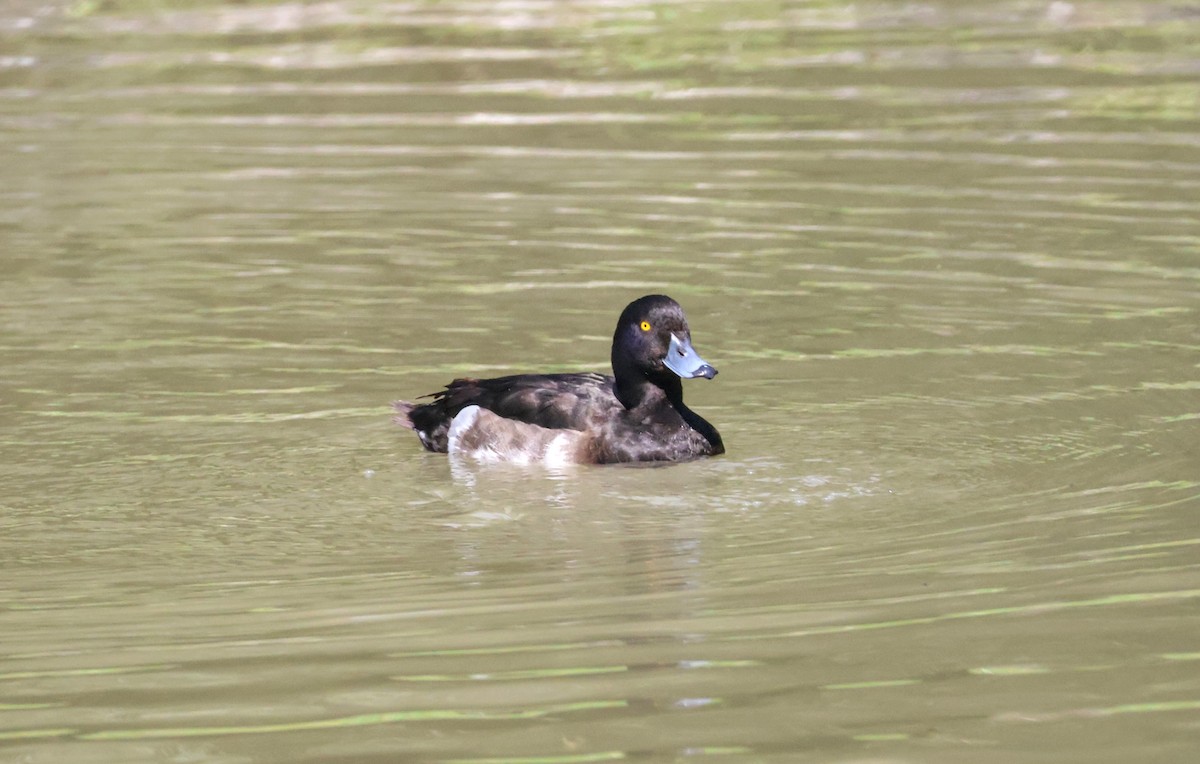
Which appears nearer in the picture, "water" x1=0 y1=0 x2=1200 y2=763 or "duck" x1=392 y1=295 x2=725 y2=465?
"water" x1=0 y1=0 x2=1200 y2=763

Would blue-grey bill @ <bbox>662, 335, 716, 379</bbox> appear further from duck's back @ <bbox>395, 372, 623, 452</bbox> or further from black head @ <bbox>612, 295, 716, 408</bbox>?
duck's back @ <bbox>395, 372, 623, 452</bbox>

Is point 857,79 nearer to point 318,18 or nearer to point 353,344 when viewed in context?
point 318,18

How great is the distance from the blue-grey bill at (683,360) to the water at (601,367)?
465mm

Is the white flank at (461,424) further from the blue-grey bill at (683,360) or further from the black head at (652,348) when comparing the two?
the blue-grey bill at (683,360)

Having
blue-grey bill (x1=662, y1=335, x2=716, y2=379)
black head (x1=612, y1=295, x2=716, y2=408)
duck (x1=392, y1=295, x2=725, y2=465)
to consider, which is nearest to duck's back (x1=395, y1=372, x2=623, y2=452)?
duck (x1=392, y1=295, x2=725, y2=465)

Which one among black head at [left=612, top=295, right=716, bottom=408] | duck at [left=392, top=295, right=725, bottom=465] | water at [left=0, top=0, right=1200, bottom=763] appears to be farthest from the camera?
black head at [left=612, top=295, right=716, bottom=408]

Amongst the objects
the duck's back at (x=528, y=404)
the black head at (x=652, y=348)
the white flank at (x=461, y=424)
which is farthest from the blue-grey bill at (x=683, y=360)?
the white flank at (x=461, y=424)

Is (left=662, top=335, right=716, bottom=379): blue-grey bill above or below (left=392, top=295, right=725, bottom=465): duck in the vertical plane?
above

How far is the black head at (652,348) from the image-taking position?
10.5m

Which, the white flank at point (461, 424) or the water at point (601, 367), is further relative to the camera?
the white flank at point (461, 424)

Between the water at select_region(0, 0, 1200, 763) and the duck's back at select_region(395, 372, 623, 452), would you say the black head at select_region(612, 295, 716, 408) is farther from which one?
the water at select_region(0, 0, 1200, 763)

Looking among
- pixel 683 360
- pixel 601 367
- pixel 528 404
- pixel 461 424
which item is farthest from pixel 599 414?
pixel 601 367

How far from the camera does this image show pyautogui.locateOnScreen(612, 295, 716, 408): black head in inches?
413

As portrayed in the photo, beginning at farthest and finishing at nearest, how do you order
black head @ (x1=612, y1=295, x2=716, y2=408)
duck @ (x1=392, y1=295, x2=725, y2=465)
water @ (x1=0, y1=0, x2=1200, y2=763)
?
black head @ (x1=612, y1=295, x2=716, y2=408)
duck @ (x1=392, y1=295, x2=725, y2=465)
water @ (x1=0, y1=0, x2=1200, y2=763)
